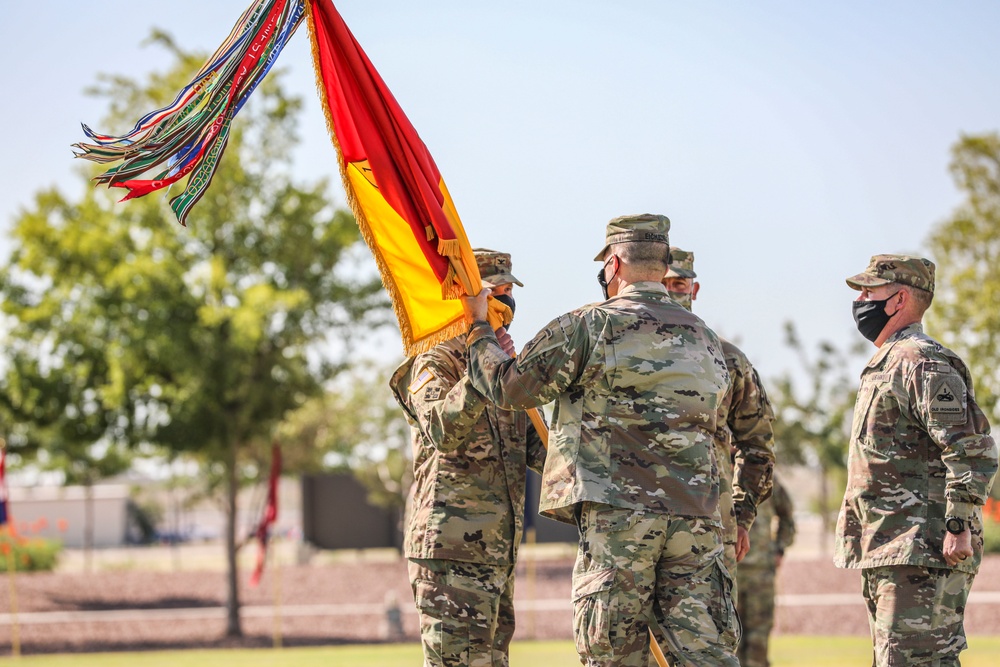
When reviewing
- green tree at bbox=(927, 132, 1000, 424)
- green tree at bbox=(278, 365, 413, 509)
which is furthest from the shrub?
green tree at bbox=(927, 132, 1000, 424)

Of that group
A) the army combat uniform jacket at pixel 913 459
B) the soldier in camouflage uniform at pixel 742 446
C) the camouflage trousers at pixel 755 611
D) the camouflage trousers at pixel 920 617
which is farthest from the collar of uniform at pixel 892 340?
the camouflage trousers at pixel 755 611

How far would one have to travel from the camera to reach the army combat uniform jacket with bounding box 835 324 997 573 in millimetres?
5426

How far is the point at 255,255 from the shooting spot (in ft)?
61.9

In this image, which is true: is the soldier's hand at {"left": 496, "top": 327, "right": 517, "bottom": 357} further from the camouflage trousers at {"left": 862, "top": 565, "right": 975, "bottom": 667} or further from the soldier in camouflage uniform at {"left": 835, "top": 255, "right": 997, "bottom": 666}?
the camouflage trousers at {"left": 862, "top": 565, "right": 975, "bottom": 667}

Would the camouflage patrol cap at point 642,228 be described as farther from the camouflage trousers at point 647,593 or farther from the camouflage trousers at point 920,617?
the camouflage trousers at point 920,617

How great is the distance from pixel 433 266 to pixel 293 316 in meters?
13.5

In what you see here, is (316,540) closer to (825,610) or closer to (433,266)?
(825,610)

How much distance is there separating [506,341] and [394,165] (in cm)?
102

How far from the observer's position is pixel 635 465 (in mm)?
4715

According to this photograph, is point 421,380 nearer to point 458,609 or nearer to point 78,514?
point 458,609

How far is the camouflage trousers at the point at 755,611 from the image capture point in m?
8.24

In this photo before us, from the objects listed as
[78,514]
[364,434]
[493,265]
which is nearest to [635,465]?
[493,265]

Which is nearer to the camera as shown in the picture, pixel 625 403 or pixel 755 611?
pixel 625 403

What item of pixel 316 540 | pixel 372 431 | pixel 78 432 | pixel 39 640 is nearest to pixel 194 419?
pixel 78 432
